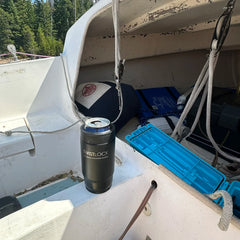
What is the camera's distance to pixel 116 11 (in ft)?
3.13

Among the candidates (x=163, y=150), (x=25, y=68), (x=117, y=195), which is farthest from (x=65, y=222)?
(x=25, y=68)

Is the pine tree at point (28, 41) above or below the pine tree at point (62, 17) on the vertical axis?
below

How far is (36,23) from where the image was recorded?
39062 mm

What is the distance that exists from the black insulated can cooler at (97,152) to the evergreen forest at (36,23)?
124 ft

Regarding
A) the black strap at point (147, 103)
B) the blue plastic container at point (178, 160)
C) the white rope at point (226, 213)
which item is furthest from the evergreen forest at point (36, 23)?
the white rope at point (226, 213)

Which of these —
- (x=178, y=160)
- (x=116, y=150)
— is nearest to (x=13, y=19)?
(x=116, y=150)

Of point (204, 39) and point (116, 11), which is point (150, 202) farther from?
point (204, 39)

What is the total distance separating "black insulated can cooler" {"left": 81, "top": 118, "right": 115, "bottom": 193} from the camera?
71cm

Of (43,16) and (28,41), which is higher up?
(43,16)

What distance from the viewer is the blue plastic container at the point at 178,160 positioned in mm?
897

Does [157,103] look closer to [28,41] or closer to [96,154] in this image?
[96,154]

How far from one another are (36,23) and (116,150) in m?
45.8

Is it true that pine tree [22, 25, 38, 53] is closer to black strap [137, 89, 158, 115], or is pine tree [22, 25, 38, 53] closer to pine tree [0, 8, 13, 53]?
pine tree [0, 8, 13, 53]

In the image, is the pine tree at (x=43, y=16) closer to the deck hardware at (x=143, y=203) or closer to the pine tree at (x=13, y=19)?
the pine tree at (x=13, y=19)
